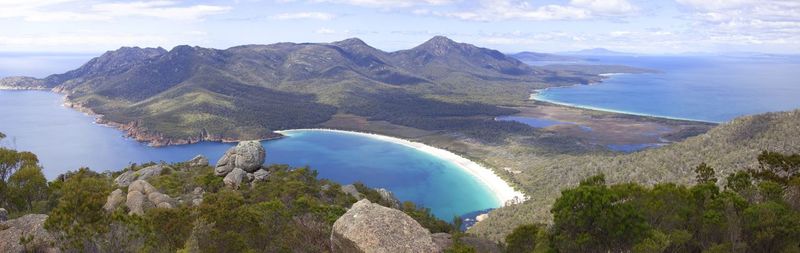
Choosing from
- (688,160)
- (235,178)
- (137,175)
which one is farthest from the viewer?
(688,160)

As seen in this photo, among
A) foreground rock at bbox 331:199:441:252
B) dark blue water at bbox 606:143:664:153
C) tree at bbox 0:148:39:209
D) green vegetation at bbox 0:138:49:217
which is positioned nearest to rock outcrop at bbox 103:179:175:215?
green vegetation at bbox 0:138:49:217

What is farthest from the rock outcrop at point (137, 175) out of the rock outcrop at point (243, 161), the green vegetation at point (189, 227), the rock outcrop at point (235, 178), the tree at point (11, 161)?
the green vegetation at point (189, 227)

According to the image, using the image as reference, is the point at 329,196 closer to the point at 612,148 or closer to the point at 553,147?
the point at 553,147

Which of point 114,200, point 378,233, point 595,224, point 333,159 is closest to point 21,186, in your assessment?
point 114,200

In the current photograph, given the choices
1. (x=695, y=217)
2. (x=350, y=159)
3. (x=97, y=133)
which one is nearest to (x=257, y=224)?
(x=695, y=217)

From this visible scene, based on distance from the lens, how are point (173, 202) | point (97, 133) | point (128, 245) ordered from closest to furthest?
1. point (128, 245)
2. point (173, 202)
3. point (97, 133)

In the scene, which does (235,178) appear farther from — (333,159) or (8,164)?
(333,159)
